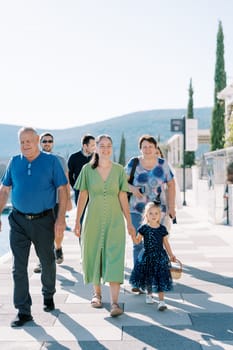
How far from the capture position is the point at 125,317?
4914 mm

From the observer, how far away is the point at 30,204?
15.9ft

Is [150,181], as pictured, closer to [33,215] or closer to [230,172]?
[33,215]

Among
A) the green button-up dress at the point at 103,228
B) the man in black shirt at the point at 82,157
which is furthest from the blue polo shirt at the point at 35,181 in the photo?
the man in black shirt at the point at 82,157

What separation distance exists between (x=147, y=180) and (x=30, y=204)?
5.35ft

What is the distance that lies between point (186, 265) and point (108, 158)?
3021mm

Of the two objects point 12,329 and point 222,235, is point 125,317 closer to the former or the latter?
point 12,329

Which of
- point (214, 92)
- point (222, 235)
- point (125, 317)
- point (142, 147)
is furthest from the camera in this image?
point (214, 92)

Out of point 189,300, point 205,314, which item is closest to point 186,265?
point 189,300

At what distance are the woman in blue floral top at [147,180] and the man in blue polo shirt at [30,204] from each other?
4.12ft

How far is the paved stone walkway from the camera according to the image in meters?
4.16

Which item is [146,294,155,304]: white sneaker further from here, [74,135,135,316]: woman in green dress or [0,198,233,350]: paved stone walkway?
[74,135,135,316]: woman in green dress

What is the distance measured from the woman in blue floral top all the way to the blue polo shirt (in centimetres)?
126

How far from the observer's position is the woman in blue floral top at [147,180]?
5961 millimetres

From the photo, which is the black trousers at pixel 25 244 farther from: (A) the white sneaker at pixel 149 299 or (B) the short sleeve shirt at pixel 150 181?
(B) the short sleeve shirt at pixel 150 181
